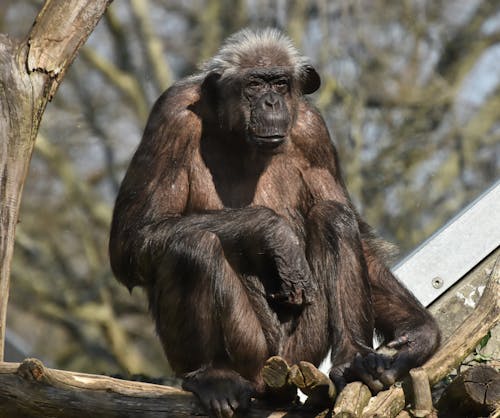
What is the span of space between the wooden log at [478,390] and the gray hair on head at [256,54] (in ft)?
10.4

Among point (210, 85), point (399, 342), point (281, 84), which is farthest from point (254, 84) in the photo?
point (399, 342)

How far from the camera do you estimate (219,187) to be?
8.15 meters

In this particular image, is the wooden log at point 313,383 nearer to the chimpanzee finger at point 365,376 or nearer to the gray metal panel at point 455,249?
the chimpanzee finger at point 365,376

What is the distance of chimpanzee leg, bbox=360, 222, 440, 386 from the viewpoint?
7352mm

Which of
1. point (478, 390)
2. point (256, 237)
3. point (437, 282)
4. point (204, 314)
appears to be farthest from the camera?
point (437, 282)

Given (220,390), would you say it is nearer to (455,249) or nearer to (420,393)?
(420,393)

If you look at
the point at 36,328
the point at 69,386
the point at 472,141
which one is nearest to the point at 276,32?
the point at 69,386

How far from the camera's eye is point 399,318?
26.4 feet

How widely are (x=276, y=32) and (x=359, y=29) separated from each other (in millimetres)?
14752

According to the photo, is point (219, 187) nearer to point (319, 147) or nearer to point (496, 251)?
point (319, 147)

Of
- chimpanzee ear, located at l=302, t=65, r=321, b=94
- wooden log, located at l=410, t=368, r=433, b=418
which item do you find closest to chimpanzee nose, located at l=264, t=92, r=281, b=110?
chimpanzee ear, located at l=302, t=65, r=321, b=94

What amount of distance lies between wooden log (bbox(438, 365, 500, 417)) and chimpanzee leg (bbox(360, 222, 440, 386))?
516 mm

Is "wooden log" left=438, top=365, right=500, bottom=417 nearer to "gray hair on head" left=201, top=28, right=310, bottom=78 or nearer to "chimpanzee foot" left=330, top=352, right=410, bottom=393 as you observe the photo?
"chimpanzee foot" left=330, top=352, right=410, bottom=393

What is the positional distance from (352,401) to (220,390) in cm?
102
